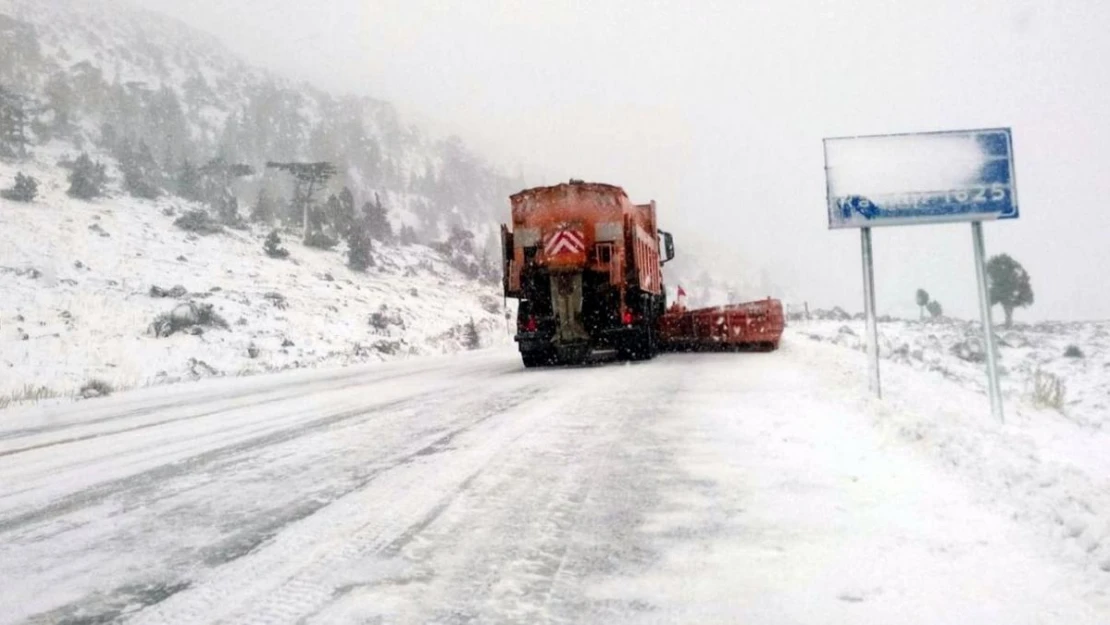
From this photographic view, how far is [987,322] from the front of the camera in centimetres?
706

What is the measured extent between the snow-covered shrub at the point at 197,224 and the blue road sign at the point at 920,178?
1308 inches

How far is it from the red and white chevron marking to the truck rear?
0.06ft

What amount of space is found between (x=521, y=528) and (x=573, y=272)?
10041mm

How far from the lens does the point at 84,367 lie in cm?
1552

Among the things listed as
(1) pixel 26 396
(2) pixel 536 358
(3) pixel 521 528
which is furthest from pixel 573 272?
(3) pixel 521 528

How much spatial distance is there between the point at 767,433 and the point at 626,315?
7911mm

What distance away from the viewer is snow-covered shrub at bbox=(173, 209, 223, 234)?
111 ft

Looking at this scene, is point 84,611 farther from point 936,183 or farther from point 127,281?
point 127,281

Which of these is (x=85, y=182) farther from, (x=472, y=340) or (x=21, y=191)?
(x=472, y=340)

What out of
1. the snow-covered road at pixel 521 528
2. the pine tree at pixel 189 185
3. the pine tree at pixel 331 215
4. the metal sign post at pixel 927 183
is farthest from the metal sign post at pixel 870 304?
the pine tree at pixel 189 185

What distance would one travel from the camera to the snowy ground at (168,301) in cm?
1652

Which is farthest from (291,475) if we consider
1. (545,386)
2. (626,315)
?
(626,315)

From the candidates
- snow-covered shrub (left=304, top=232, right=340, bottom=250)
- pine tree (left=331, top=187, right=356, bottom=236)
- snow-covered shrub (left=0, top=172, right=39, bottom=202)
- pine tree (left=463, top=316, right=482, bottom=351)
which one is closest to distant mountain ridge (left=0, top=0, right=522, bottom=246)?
pine tree (left=331, top=187, right=356, bottom=236)

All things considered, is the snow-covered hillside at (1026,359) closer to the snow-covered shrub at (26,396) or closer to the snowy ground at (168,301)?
the snowy ground at (168,301)
